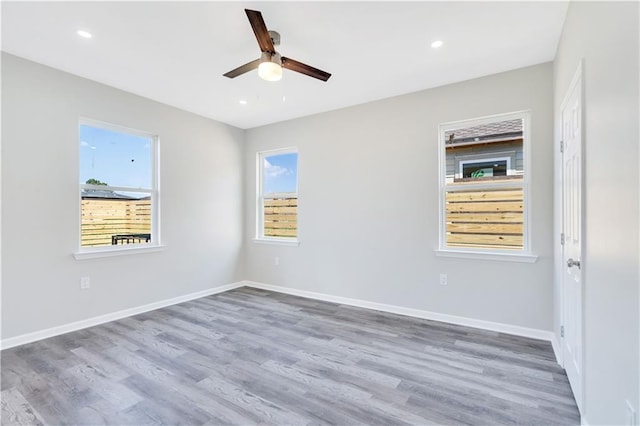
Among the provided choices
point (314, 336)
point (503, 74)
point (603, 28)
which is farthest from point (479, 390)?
point (503, 74)

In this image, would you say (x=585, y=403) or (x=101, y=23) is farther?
(x=101, y=23)

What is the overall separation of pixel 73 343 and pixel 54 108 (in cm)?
235

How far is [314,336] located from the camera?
315 centimetres

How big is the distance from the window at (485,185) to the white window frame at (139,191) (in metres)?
3.63

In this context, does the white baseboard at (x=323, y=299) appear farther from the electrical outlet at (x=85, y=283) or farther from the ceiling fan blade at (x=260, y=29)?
the ceiling fan blade at (x=260, y=29)

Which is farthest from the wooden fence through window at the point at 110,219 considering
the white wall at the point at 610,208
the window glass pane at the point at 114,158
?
the white wall at the point at 610,208

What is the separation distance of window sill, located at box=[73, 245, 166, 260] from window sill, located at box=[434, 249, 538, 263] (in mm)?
3565

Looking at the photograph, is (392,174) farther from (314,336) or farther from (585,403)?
(585,403)

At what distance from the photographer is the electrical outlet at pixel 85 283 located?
3.36 metres

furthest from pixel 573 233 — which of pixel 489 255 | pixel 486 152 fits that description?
pixel 486 152

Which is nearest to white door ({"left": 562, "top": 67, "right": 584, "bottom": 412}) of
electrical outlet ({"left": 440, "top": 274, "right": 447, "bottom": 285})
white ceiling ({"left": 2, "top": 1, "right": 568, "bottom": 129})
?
white ceiling ({"left": 2, "top": 1, "right": 568, "bottom": 129})

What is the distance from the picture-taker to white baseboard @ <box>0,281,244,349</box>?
2.89m

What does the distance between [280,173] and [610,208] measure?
4.24 m

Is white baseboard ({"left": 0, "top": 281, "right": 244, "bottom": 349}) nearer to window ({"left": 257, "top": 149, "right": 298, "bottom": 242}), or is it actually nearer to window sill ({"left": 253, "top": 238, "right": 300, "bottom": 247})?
window sill ({"left": 253, "top": 238, "right": 300, "bottom": 247})
